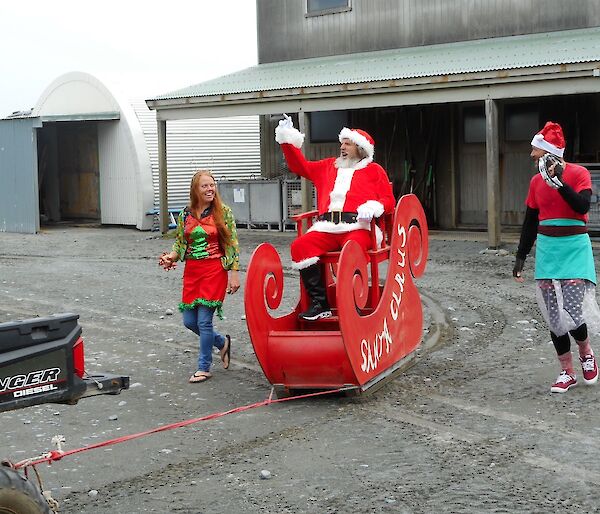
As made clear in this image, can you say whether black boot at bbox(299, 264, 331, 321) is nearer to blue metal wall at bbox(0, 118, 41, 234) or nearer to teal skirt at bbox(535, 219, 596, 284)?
teal skirt at bbox(535, 219, 596, 284)

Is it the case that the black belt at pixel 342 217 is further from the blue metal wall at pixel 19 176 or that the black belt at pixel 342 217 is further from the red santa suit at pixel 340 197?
the blue metal wall at pixel 19 176

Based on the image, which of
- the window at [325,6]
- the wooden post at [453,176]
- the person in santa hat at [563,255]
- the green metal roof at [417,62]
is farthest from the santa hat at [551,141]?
the window at [325,6]

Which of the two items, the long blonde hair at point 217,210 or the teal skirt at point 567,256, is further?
the long blonde hair at point 217,210

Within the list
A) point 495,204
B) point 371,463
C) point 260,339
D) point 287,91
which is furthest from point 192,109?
point 371,463

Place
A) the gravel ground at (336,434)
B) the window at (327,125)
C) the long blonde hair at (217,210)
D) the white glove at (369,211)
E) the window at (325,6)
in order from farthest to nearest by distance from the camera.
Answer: the window at (327,125) < the window at (325,6) < the long blonde hair at (217,210) < the white glove at (369,211) < the gravel ground at (336,434)

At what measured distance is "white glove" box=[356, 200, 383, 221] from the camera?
7.83 m

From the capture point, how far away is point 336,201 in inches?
320

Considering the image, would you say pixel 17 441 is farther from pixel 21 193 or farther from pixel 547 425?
pixel 21 193

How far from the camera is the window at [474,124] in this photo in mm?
19938

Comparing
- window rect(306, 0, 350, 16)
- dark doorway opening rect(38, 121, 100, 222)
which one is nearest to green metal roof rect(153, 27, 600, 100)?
window rect(306, 0, 350, 16)

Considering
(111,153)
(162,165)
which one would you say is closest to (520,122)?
(162,165)

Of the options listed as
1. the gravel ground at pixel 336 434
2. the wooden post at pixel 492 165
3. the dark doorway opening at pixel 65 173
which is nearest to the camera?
the gravel ground at pixel 336 434

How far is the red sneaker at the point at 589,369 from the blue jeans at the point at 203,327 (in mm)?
2824

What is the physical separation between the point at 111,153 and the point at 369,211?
683 inches
